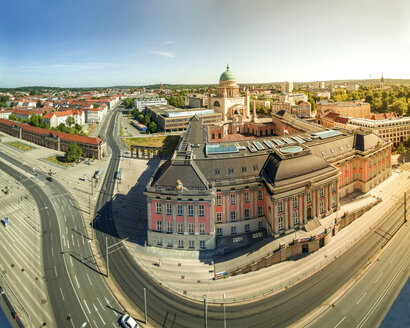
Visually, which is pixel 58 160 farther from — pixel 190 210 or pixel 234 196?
pixel 234 196

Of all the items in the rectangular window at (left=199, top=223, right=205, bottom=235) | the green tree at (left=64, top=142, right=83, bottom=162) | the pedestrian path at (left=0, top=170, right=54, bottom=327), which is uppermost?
the green tree at (left=64, top=142, right=83, bottom=162)

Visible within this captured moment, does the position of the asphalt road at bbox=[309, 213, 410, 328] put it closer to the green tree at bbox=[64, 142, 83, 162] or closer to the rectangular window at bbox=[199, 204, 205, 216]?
the rectangular window at bbox=[199, 204, 205, 216]

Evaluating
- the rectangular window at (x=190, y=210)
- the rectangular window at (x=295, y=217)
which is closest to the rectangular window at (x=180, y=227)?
the rectangular window at (x=190, y=210)

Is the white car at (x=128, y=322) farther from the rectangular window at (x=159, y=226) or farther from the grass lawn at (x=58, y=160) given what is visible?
the grass lawn at (x=58, y=160)

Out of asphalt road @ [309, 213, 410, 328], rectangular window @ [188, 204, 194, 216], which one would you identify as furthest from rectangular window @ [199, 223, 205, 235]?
asphalt road @ [309, 213, 410, 328]

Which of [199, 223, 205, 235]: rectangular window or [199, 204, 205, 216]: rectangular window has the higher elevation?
[199, 204, 205, 216]: rectangular window

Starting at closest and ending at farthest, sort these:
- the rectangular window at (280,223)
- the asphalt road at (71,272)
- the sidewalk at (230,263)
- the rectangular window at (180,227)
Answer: the asphalt road at (71,272) → the sidewalk at (230,263) → the rectangular window at (180,227) → the rectangular window at (280,223)
